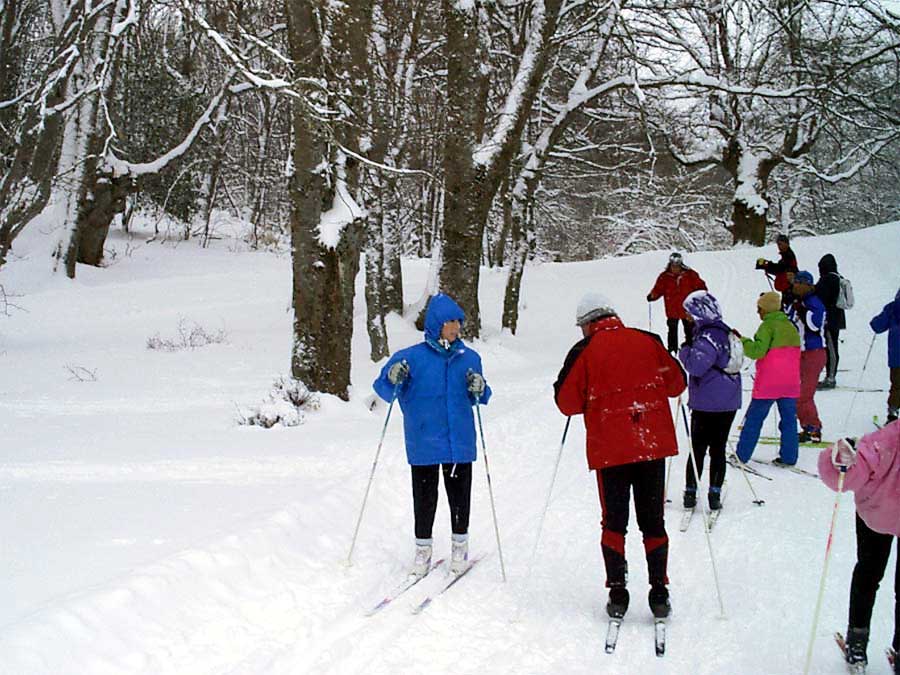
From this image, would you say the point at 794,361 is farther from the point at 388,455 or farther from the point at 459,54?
the point at 459,54

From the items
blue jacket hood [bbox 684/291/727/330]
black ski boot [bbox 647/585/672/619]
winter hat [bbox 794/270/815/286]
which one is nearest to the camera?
black ski boot [bbox 647/585/672/619]

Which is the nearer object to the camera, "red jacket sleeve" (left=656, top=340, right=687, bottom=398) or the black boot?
the black boot

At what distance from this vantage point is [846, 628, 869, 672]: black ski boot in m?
3.88

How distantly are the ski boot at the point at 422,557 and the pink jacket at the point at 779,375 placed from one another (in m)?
4.07

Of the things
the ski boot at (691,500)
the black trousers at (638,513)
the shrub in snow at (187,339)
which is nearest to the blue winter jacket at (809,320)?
the ski boot at (691,500)

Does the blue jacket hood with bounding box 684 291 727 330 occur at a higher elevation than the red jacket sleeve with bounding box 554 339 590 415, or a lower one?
higher

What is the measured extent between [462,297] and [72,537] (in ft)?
25.0

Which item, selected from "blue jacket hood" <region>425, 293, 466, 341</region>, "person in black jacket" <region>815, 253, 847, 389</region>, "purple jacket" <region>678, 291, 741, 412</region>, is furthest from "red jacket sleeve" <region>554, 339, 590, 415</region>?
"person in black jacket" <region>815, 253, 847, 389</region>

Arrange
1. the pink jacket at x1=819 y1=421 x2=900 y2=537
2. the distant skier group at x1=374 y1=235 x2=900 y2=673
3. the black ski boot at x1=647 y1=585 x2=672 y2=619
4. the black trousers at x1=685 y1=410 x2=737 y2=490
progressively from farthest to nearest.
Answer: the black trousers at x1=685 y1=410 x2=737 y2=490
the black ski boot at x1=647 y1=585 x2=672 y2=619
the distant skier group at x1=374 y1=235 x2=900 y2=673
the pink jacket at x1=819 y1=421 x2=900 y2=537

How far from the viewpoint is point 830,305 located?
39.2 feet

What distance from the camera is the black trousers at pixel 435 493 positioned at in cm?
547

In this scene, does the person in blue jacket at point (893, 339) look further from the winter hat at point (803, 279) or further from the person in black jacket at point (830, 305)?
the person in black jacket at point (830, 305)

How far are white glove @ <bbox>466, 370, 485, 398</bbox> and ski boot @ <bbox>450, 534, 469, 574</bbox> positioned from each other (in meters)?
1.00

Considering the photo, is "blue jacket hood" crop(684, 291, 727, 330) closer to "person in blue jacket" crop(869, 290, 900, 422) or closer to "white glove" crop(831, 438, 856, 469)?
"white glove" crop(831, 438, 856, 469)
